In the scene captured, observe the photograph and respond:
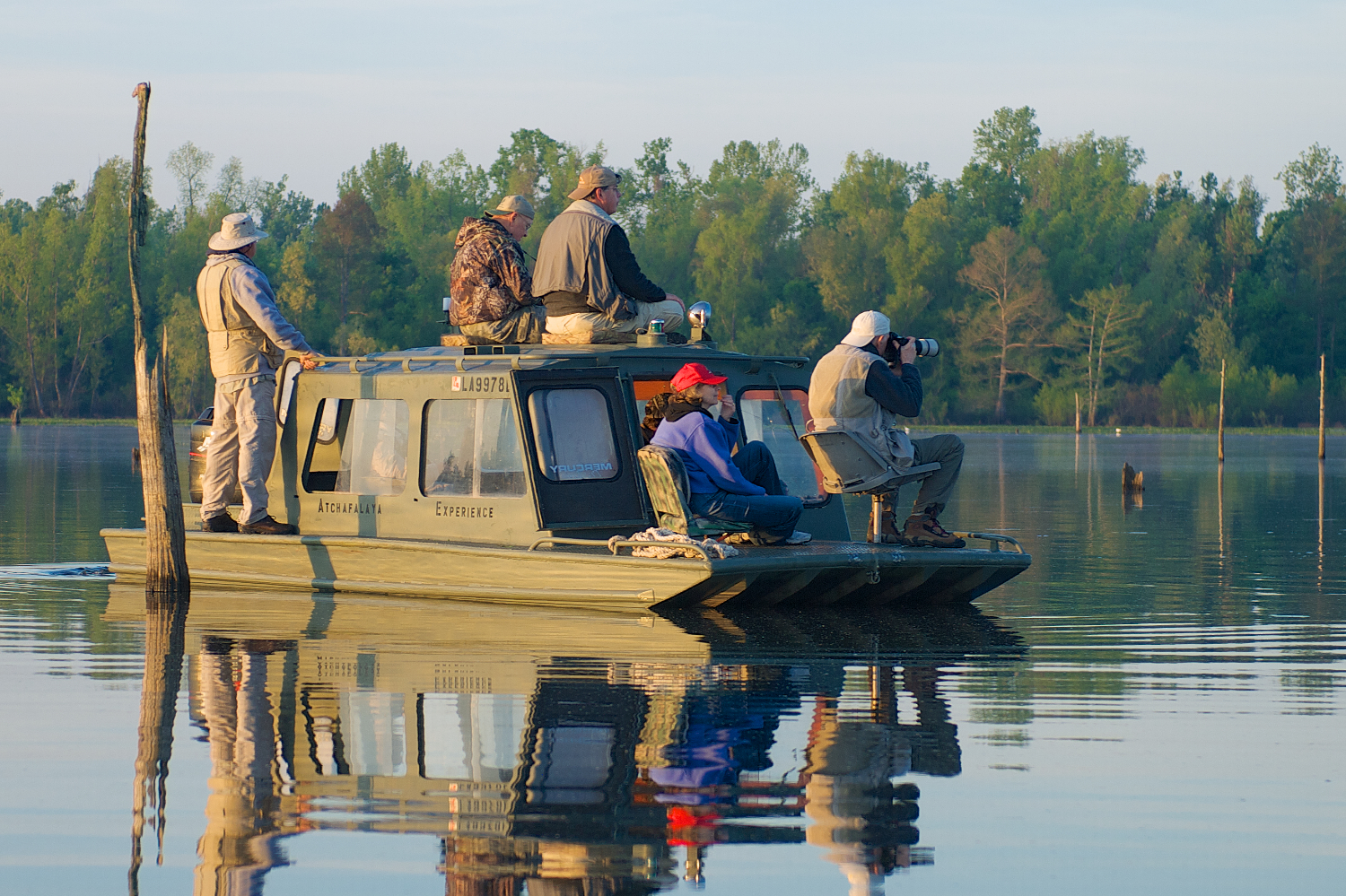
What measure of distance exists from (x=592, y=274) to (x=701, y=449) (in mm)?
2281

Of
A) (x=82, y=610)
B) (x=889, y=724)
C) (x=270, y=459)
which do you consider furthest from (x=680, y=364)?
(x=889, y=724)

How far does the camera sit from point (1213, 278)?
108 metres

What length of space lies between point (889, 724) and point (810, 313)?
98542 mm

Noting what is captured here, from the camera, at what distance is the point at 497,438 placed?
13.9 meters

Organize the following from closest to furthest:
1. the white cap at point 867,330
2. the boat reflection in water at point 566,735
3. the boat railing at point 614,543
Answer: the boat reflection in water at point 566,735, the boat railing at point 614,543, the white cap at point 867,330

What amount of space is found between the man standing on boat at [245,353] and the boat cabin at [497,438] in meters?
0.33

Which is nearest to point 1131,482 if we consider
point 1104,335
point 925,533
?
point 925,533

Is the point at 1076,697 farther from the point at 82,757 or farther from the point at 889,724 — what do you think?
the point at 82,757

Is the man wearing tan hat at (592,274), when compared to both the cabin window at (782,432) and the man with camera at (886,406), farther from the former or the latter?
the man with camera at (886,406)

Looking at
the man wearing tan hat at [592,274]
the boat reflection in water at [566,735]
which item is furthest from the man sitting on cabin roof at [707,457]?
the man wearing tan hat at [592,274]

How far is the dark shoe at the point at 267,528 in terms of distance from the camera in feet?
49.3

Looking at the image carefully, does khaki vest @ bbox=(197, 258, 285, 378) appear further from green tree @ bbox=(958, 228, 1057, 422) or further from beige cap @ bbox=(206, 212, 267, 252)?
green tree @ bbox=(958, 228, 1057, 422)

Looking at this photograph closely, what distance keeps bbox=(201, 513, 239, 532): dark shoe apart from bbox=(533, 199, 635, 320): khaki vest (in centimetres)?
333

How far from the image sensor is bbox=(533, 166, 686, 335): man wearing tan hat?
47.4 feet
